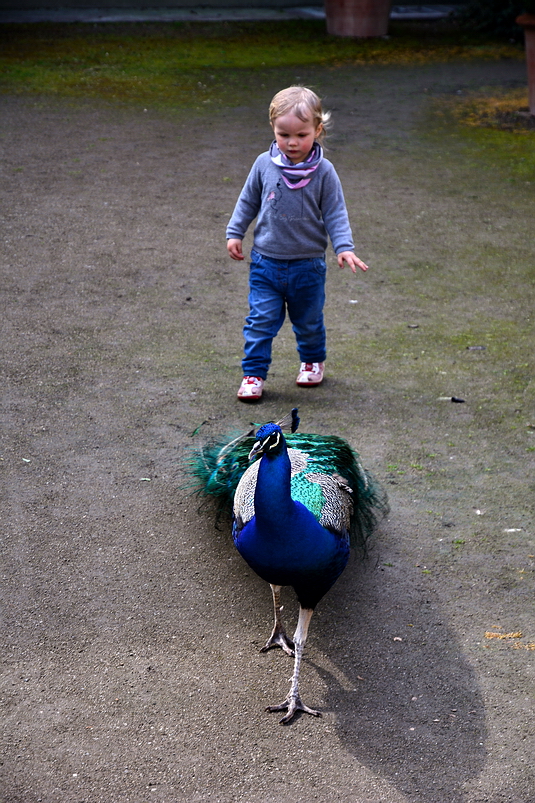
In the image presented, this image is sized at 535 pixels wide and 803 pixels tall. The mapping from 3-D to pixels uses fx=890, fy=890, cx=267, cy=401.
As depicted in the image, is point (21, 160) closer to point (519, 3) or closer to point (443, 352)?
point (443, 352)

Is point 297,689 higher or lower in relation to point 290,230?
lower

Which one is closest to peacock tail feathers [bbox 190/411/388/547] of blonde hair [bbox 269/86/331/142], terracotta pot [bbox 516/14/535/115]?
blonde hair [bbox 269/86/331/142]

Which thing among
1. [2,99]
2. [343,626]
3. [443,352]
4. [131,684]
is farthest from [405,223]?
[2,99]

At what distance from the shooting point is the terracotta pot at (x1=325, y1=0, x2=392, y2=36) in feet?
52.9

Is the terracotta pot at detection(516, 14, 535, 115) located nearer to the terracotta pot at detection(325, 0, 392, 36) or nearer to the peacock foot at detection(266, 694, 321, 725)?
the terracotta pot at detection(325, 0, 392, 36)

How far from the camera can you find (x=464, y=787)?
8.79 ft

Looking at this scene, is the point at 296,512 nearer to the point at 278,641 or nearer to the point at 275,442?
the point at 275,442

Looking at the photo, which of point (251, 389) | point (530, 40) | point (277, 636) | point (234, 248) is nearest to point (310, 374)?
point (251, 389)

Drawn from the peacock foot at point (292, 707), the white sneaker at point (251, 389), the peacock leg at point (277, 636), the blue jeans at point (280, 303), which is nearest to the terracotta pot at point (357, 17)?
the blue jeans at point (280, 303)

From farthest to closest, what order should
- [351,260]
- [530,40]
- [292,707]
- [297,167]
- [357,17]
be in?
1. [357,17]
2. [530,40]
3. [297,167]
4. [351,260]
5. [292,707]

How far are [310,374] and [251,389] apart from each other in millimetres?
384

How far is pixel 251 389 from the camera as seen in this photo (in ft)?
15.6

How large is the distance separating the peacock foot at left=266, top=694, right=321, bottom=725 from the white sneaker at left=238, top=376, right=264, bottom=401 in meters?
2.07

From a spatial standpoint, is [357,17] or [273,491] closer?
[273,491]
